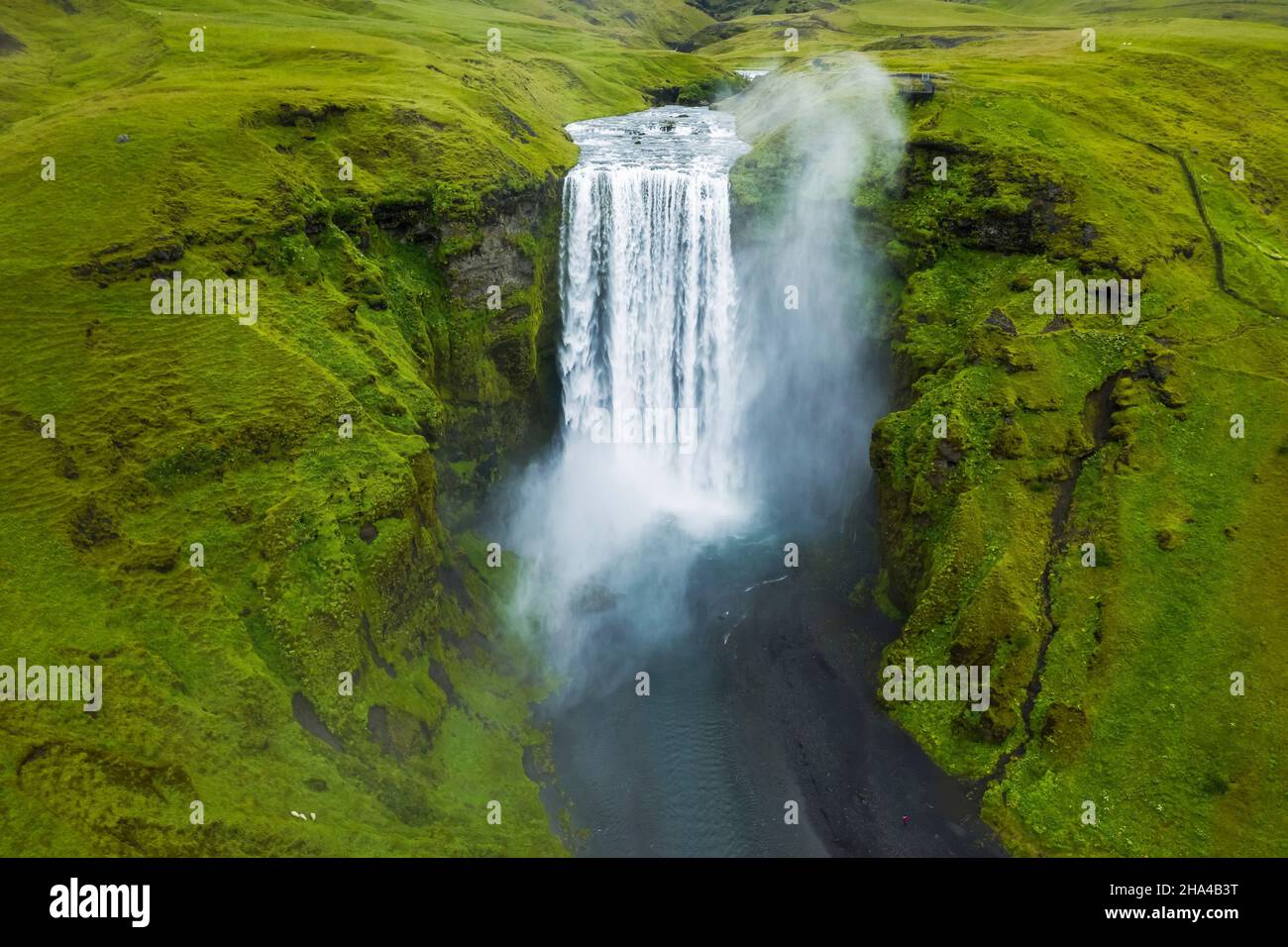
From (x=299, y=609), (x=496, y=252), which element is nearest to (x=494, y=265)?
(x=496, y=252)

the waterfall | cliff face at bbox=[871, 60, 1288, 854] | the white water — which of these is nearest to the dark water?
cliff face at bbox=[871, 60, 1288, 854]

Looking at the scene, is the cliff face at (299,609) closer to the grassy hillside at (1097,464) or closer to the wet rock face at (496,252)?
the wet rock face at (496,252)

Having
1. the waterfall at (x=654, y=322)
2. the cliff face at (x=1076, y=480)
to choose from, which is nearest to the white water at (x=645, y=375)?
the waterfall at (x=654, y=322)

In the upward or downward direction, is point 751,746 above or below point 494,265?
below

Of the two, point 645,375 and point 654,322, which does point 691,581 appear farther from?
point 654,322

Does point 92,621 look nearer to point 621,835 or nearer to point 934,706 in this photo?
point 621,835

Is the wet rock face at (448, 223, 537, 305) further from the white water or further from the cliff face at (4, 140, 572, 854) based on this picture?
the white water
